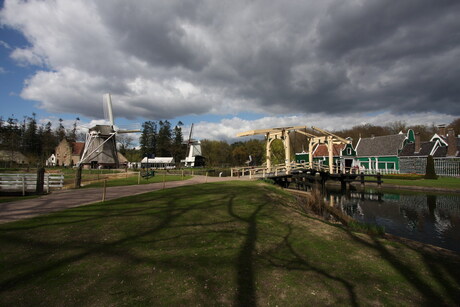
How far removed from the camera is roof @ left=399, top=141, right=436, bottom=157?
36.0 meters

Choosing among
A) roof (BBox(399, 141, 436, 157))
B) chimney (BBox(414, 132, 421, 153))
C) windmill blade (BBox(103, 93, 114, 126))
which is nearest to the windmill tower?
windmill blade (BBox(103, 93, 114, 126))

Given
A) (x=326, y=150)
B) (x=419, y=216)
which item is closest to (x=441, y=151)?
(x=326, y=150)

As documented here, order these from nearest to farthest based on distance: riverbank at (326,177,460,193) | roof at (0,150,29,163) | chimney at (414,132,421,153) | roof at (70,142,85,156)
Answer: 1. riverbank at (326,177,460,193)
2. chimney at (414,132,421,153)
3. roof at (0,150,29,163)
4. roof at (70,142,85,156)

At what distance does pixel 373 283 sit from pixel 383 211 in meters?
15.3

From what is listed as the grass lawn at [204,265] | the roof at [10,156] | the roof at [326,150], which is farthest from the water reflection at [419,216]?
the roof at [10,156]

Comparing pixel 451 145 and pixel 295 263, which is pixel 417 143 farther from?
pixel 295 263

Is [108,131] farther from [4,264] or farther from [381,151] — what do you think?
[381,151]

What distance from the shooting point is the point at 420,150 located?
37.2 meters

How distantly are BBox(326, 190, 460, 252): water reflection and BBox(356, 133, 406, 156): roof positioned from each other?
2069 centimetres

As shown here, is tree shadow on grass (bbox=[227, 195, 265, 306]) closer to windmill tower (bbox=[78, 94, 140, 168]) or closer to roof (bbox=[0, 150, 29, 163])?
windmill tower (bbox=[78, 94, 140, 168])

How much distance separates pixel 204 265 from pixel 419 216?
16.5 metres

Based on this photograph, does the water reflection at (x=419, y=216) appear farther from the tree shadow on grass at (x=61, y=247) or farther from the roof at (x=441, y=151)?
the roof at (x=441, y=151)

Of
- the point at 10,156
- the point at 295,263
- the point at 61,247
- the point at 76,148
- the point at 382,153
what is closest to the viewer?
the point at 295,263

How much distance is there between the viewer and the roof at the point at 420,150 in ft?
118
